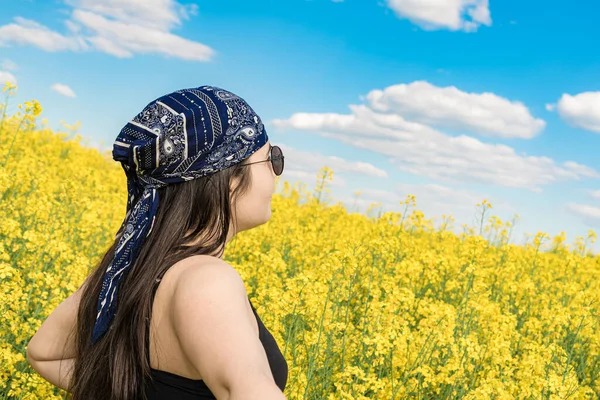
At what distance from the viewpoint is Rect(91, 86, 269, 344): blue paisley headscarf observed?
1.41 m

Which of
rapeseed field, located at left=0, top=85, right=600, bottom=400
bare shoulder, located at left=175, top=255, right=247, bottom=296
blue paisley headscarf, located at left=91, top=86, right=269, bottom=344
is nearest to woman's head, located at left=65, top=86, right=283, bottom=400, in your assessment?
blue paisley headscarf, located at left=91, top=86, right=269, bottom=344

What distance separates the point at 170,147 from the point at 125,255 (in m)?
0.27

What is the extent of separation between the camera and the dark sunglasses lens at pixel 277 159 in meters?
1.64

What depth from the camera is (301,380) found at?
9.71 ft

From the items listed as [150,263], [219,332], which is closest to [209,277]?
[219,332]

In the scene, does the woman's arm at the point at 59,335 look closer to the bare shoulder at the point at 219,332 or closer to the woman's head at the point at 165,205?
the woman's head at the point at 165,205

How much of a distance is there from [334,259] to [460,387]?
1.00 metres

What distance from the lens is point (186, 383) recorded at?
4.38 ft

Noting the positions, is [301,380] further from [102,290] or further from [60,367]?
[102,290]

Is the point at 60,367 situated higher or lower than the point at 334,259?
lower

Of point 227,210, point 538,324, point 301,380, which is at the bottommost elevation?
point 301,380

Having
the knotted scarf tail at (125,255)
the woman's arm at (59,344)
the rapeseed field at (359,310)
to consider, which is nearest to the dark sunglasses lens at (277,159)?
the knotted scarf tail at (125,255)

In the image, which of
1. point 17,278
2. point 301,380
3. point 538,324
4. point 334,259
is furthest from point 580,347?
point 17,278

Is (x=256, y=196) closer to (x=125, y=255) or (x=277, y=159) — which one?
(x=277, y=159)
